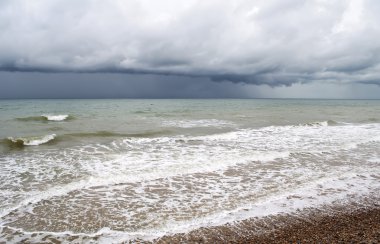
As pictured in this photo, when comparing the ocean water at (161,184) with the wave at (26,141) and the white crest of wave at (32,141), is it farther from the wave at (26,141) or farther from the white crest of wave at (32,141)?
the white crest of wave at (32,141)

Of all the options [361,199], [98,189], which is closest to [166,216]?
[98,189]

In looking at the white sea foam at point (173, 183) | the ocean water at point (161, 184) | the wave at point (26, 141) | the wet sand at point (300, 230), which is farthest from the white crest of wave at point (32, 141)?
the wet sand at point (300, 230)

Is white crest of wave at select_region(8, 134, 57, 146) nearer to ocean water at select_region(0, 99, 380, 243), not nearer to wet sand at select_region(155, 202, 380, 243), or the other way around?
ocean water at select_region(0, 99, 380, 243)

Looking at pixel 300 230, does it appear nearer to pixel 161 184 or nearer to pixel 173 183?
pixel 173 183

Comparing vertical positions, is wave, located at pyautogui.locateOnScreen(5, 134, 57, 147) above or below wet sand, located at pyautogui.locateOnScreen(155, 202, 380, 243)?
below

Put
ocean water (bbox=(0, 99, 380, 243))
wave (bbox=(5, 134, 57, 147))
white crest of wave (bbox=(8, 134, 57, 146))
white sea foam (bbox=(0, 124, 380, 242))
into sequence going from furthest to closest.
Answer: white crest of wave (bbox=(8, 134, 57, 146)), wave (bbox=(5, 134, 57, 147)), white sea foam (bbox=(0, 124, 380, 242)), ocean water (bbox=(0, 99, 380, 243))

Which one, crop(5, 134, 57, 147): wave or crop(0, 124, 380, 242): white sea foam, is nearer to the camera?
crop(0, 124, 380, 242): white sea foam

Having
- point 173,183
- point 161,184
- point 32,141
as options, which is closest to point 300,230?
point 173,183

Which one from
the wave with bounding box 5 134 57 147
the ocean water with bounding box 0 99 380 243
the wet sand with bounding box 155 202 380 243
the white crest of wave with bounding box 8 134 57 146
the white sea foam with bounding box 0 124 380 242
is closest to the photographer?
the wet sand with bounding box 155 202 380 243

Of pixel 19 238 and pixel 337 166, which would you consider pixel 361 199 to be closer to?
pixel 337 166

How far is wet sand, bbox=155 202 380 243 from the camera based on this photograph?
238 inches

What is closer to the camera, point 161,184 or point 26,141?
point 161,184

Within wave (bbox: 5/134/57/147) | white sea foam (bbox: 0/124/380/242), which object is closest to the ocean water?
white sea foam (bbox: 0/124/380/242)

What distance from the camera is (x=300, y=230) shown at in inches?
255
